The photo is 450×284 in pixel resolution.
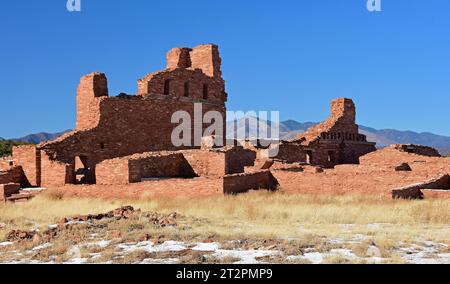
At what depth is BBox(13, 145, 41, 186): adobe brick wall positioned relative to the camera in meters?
22.2

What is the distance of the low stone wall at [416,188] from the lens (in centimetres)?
1599

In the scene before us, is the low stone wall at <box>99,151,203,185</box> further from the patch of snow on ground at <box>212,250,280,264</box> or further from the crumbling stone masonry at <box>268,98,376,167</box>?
the patch of snow on ground at <box>212,250,280,264</box>

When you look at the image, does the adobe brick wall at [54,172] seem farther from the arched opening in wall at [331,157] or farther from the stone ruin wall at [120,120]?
the arched opening in wall at [331,157]

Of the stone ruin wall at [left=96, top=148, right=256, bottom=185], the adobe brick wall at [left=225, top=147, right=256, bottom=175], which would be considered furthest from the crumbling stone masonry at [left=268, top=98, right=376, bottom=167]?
the stone ruin wall at [left=96, top=148, right=256, bottom=185]

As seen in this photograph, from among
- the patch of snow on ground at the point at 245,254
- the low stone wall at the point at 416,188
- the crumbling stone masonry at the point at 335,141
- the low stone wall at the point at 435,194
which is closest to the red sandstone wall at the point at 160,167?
the crumbling stone masonry at the point at 335,141

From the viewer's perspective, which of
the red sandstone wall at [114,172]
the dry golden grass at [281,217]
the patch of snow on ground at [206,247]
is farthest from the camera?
the red sandstone wall at [114,172]

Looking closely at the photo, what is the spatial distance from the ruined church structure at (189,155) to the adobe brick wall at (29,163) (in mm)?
43

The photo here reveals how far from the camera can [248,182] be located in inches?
726

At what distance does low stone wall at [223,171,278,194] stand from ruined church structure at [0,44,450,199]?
0.12ft

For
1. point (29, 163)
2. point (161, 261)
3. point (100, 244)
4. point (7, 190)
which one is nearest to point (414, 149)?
point (29, 163)

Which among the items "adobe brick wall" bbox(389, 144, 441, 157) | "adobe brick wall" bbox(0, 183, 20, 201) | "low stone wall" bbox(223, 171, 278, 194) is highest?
"adobe brick wall" bbox(389, 144, 441, 157)

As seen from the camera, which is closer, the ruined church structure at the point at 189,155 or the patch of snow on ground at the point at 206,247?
the patch of snow on ground at the point at 206,247
